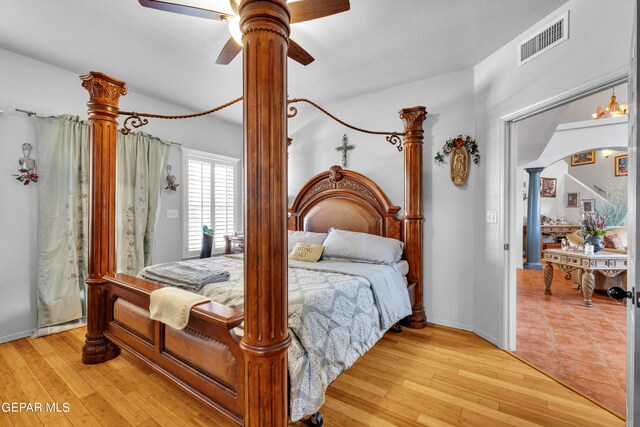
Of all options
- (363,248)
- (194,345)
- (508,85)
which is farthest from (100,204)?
(508,85)

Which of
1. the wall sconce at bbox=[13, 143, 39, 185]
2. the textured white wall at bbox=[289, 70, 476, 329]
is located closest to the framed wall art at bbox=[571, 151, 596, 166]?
the textured white wall at bbox=[289, 70, 476, 329]

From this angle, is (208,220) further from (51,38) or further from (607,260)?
(607,260)

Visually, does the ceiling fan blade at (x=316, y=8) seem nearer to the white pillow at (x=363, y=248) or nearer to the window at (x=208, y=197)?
the white pillow at (x=363, y=248)

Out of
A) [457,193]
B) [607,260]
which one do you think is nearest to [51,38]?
[457,193]

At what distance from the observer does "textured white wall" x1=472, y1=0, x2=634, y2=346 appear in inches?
71.3

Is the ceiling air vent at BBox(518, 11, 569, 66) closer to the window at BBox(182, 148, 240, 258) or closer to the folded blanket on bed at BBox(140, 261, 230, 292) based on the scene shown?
the folded blanket on bed at BBox(140, 261, 230, 292)

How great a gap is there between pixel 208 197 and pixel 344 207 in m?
2.20

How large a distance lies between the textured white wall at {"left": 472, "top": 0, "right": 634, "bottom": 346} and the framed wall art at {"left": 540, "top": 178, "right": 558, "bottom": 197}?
7477mm

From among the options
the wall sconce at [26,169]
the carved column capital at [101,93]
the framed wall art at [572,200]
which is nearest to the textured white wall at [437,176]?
the carved column capital at [101,93]

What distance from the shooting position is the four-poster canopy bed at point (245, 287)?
3.85 feet

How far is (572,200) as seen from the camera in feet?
28.0

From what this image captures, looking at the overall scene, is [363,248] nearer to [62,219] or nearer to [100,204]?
[100,204]

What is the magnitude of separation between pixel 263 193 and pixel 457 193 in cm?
262

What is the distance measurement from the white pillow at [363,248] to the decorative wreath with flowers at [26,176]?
3007 millimetres
